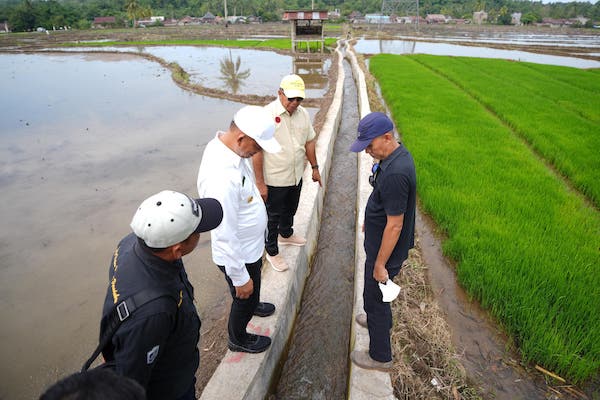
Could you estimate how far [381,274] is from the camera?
176 centimetres

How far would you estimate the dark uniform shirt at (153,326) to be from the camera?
1019 millimetres

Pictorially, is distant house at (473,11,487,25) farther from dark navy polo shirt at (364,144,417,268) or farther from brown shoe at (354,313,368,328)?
dark navy polo shirt at (364,144,417,268)

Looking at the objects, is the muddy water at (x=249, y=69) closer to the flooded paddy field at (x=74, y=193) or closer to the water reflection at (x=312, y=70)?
the water reflection at (x=312, y=70)

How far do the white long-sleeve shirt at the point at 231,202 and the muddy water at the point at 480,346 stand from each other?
1776 millimetres

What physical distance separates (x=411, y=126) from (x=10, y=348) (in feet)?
21.5

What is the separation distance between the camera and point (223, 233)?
1577mm

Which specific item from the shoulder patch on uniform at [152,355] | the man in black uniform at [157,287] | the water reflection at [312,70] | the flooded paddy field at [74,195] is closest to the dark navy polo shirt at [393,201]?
the man in black uniform at [157,287]

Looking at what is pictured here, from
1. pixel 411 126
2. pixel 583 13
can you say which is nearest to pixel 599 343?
pixel 411 126

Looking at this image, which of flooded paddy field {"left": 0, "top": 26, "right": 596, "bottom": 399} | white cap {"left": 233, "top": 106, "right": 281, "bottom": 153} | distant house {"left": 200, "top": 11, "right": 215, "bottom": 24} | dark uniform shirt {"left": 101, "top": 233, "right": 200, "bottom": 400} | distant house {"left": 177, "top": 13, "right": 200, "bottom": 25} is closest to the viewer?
dark uniform shirt {"left": 101, "top": 233, "right": 200, "bottom": 400}

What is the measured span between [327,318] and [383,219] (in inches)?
55.9

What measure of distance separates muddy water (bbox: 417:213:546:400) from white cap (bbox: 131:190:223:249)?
213 centimetres

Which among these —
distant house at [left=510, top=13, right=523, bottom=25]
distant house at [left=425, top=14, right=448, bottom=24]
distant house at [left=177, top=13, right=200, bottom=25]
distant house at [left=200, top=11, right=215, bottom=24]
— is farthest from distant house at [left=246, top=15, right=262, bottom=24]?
distant house at [left=510, top=13, right=523, bottom=25]

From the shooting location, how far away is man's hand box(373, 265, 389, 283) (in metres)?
1.75

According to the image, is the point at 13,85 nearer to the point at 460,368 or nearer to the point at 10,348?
the point at 10,348
